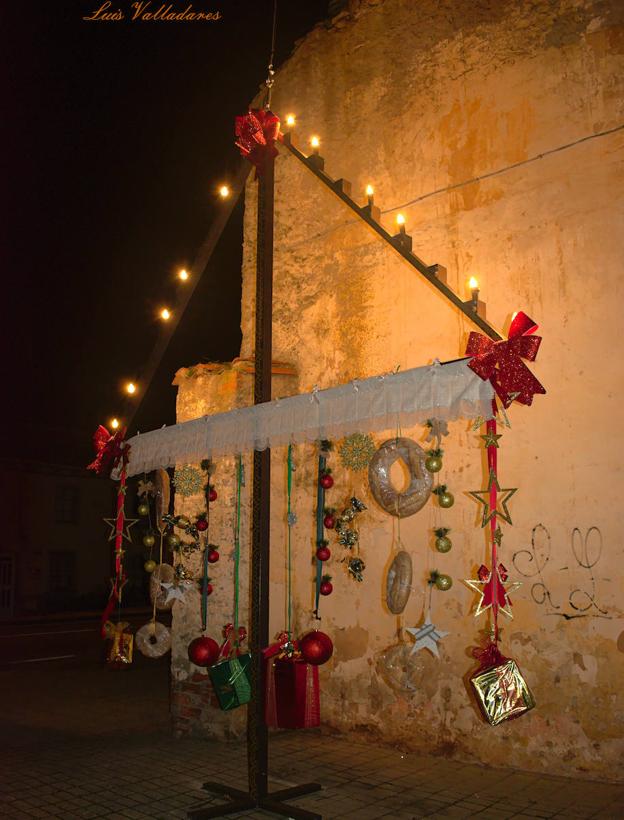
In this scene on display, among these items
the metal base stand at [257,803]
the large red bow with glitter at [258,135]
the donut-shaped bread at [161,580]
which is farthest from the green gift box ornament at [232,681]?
the large red bow with glitter at [258,135]

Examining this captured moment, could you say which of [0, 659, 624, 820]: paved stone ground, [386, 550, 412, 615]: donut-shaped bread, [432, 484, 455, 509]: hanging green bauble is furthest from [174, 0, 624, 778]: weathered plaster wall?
[432, 484, 455, 509]: hanging green bauble

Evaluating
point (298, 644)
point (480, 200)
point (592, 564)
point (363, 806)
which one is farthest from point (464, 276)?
point (363, 806)

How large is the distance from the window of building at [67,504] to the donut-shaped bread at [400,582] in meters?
22.3

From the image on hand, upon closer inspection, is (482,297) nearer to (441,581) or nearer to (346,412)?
(346,412)

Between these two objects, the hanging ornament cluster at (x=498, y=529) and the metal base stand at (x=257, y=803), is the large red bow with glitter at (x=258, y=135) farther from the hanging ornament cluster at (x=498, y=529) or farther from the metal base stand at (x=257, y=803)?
the metal base stand at (x=257, y=803)

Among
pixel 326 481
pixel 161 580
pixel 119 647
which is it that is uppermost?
pixel 326 481

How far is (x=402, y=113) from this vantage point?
7.20m

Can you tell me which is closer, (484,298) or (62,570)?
(484,298)

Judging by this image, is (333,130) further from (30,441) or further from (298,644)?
(30,441)

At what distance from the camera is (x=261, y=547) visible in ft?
16.1

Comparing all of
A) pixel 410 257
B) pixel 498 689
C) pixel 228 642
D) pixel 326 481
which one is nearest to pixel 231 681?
pixel 228 642

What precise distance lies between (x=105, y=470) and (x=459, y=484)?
128 inches

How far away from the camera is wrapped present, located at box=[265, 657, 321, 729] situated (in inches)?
203

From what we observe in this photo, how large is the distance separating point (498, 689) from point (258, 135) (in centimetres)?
419
